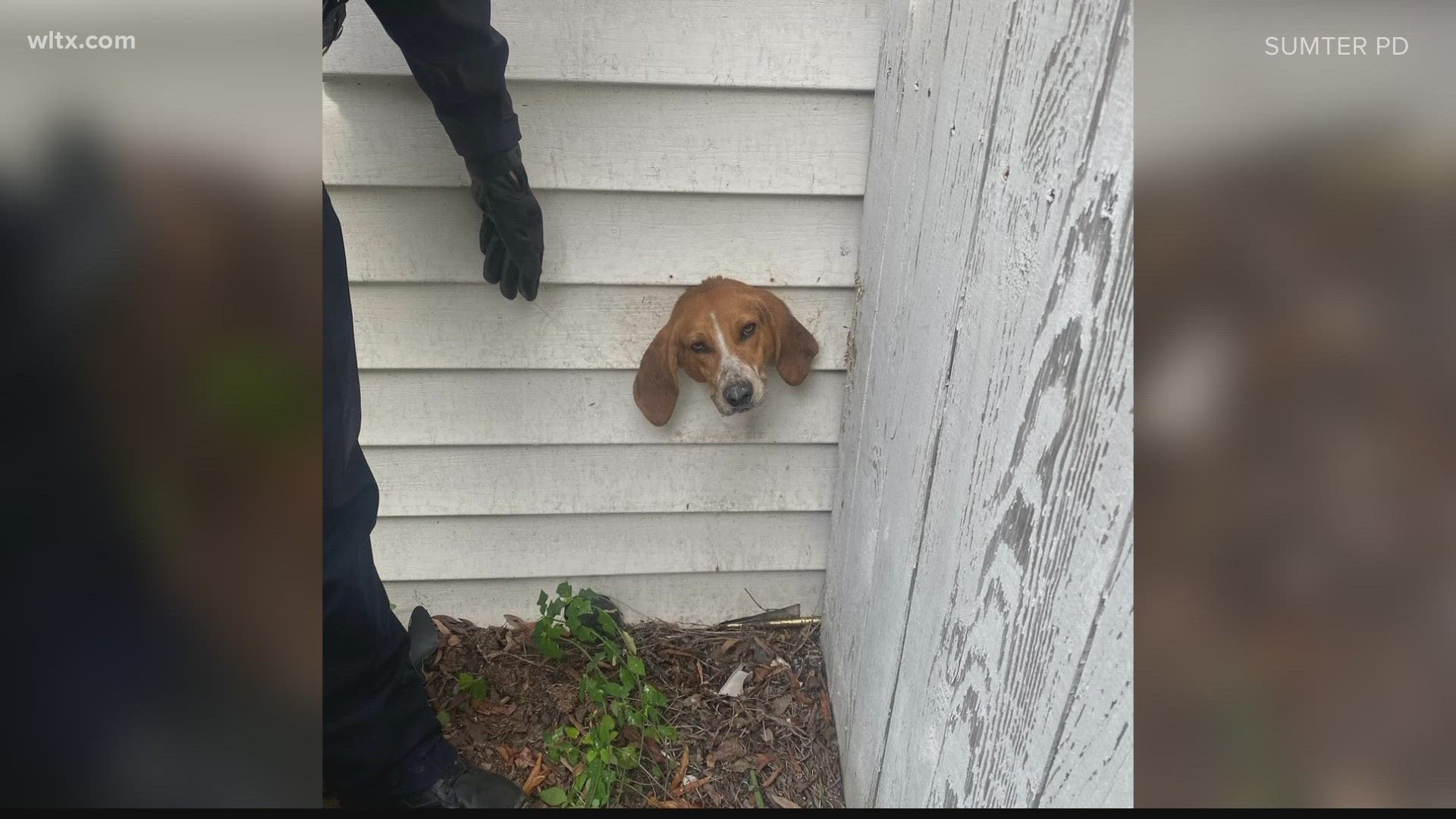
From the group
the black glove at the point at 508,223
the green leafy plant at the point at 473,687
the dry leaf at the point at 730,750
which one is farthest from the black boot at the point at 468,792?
the black glove at the point at 508,223

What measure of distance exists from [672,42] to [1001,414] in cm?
118

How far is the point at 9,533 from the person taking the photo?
1.69ft

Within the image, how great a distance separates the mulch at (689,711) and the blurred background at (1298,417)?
1.49 m

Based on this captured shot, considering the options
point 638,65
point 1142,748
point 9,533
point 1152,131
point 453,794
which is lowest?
point 453,794

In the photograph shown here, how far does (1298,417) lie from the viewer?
0.61 metres

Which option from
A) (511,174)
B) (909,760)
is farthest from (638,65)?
(909,760)

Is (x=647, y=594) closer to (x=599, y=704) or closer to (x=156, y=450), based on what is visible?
(x=599, y=704)

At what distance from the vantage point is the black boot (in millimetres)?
1846

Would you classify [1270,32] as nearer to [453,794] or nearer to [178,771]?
[178,771]

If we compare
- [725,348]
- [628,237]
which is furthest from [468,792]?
[628,237]

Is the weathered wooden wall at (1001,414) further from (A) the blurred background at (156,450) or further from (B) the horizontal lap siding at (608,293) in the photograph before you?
(A) the blurred background at (156,450)

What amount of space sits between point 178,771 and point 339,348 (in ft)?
2.63

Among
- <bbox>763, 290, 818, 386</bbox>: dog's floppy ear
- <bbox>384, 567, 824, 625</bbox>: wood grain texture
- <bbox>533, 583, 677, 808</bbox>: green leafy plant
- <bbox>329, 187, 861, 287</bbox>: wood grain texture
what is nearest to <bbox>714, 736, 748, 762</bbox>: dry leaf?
<bbox>533, 583, 677, 808</bbox>: green leafy plant

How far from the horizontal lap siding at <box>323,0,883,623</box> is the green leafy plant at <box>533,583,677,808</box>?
10cm
